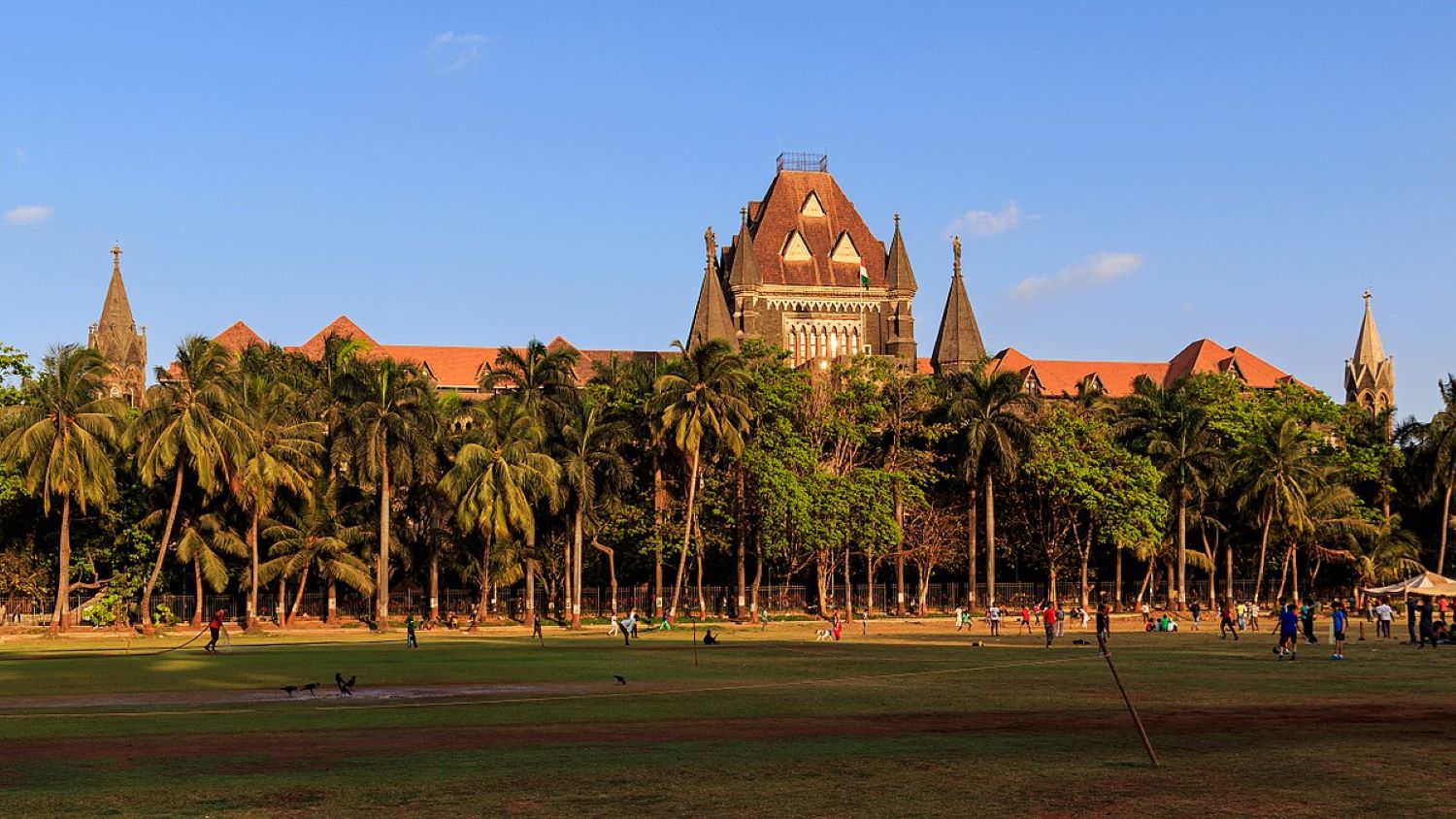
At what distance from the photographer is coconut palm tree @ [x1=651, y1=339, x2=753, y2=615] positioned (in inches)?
2857

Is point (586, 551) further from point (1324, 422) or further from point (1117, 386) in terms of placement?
point (1117, 386)

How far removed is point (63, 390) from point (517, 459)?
63.9 ft

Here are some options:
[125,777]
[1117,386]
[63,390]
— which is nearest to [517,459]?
[63,390]

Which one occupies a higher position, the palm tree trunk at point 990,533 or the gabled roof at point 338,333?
the gabled roof at point 338,333

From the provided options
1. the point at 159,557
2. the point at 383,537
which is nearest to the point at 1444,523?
the point at 383,537

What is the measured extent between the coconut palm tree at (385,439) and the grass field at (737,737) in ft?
86.2

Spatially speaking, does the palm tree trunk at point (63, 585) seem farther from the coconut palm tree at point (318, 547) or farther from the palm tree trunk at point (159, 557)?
the coconut palm tree at point (318, 547)

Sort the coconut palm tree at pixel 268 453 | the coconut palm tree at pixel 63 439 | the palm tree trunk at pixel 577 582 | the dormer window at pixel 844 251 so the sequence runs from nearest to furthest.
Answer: the coconut palm tree at pixel 63 439 → the coconut palm tree at pixel 268 453 → the palm tree trunk at pixel 577 582 → the dormer window at pixel 844 251

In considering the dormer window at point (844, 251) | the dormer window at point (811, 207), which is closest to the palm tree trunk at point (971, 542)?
the dormer window at point (844, 251)

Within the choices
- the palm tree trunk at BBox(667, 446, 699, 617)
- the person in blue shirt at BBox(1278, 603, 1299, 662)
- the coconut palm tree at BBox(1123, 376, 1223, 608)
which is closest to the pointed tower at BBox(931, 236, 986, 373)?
the coconut palm tree at BBox(1123, 376, 1223, 608)

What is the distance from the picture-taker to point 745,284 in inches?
4983

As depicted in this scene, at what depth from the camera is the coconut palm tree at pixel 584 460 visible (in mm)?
71000

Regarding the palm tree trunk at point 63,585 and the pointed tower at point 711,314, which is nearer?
the palm tree trunk at point 63,585

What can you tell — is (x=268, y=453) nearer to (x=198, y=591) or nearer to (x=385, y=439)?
(x=385, y=439)
